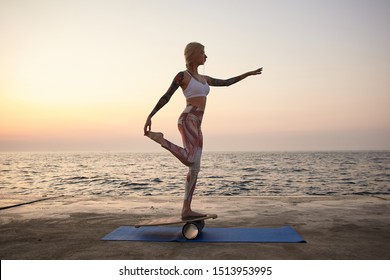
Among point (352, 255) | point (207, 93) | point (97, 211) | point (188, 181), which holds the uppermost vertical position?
point (207, 93)

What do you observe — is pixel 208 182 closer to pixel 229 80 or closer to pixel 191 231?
pixel 229 80

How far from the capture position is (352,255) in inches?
130

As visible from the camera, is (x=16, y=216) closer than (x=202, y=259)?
No

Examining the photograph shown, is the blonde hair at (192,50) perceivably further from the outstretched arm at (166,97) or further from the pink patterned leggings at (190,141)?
the pink patterned leggings at (190,141)

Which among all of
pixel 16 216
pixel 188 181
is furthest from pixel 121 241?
pixel 16 216

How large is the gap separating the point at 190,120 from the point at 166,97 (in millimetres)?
473

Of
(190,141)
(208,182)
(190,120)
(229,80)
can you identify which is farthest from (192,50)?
(208,182)

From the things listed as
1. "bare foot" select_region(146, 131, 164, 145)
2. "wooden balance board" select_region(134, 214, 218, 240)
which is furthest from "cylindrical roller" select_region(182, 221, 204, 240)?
"bare foot" select_region(146, 131, 164, 145)

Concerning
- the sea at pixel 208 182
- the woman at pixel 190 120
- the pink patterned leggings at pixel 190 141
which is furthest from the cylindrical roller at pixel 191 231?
the sea at pixel 208 182

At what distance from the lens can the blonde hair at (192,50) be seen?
15.5 ft

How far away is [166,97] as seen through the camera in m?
4.47

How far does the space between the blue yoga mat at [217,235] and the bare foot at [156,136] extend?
51.2 inches

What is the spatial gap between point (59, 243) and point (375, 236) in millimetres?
4025
